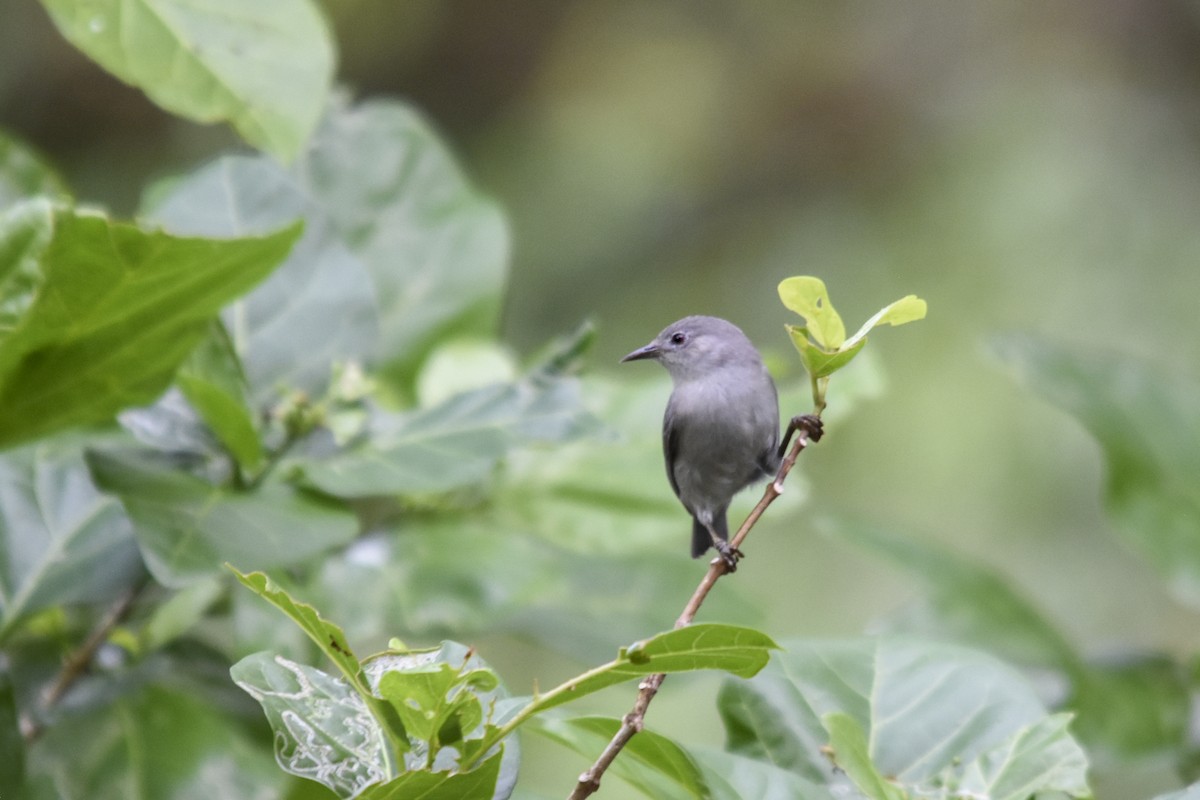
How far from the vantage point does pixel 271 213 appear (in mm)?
1744

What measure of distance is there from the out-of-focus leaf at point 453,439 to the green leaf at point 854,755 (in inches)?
22.2

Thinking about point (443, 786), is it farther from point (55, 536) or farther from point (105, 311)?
point (55, 536)

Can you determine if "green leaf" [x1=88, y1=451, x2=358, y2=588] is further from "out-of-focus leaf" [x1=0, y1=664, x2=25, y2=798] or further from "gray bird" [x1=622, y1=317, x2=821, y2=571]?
"gray bird" [x1=622, y1=317, x2=821, y2=571]

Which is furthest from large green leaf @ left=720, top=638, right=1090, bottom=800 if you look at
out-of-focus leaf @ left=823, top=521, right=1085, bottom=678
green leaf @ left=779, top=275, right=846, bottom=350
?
out-of-focus leaf @ left=823, top=521, right=1085, bottom=678

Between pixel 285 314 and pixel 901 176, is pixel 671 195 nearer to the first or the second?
pixel 901 176

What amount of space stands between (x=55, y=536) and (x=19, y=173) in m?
0.55

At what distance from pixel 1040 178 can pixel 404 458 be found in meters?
3.71

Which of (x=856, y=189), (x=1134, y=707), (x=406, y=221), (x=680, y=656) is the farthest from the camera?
(x=856, y=189)

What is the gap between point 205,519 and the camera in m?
1.41

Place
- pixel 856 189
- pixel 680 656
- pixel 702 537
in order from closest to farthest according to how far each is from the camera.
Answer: pixel 680 656 < pixel 702 537 < pixel 856 189

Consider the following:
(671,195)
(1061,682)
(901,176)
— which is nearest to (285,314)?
(1061,682)

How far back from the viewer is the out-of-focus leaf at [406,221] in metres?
1.99

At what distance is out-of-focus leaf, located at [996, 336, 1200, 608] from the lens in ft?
6.67

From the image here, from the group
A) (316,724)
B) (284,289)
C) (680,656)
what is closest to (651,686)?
(680,656)
